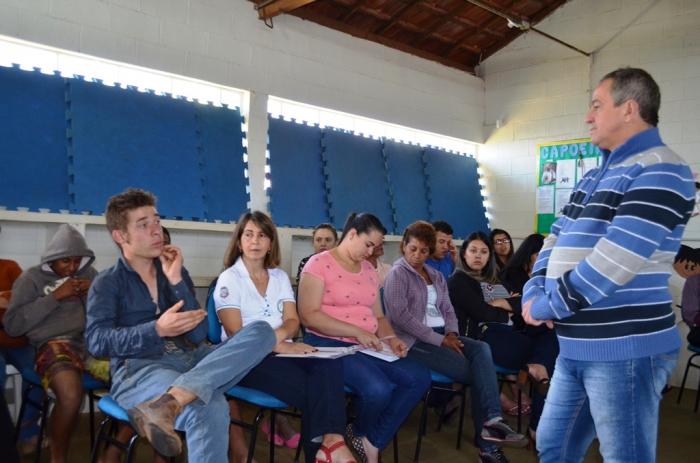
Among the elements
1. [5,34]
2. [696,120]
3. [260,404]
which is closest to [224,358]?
[260,404]

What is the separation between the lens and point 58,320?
2.72 m

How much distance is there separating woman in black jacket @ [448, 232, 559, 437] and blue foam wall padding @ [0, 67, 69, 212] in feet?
8.02

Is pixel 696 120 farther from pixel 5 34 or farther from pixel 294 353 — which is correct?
pixel 5 34

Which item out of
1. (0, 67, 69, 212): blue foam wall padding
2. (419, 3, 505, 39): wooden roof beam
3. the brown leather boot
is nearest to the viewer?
the brown leather boot

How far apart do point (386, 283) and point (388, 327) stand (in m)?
0.26

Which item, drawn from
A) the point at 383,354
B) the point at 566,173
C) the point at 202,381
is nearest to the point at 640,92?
the point at 202,381

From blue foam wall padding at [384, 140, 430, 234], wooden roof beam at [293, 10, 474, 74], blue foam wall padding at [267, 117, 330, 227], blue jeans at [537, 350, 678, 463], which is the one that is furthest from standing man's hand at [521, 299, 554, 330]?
wooden roof beam at [293, 10, 474, 74]

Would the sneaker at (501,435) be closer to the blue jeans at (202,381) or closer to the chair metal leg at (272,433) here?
the chair metal leg at (272,433)

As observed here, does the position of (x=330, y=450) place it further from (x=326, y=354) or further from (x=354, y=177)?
(x=354, y=177)

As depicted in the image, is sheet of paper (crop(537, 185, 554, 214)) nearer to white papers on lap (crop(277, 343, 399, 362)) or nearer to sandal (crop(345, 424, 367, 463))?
white papers on lap (crop(277, 343, 399, 362))

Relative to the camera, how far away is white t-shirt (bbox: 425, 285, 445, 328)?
3400 millimetres

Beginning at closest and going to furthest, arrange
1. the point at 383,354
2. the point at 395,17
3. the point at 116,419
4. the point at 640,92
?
the point at 640,92 → the point at 116,419 → the point at 383,354 → the point at 395,17

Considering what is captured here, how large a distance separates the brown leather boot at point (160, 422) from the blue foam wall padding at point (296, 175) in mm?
2985

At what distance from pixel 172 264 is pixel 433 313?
1.63 m
